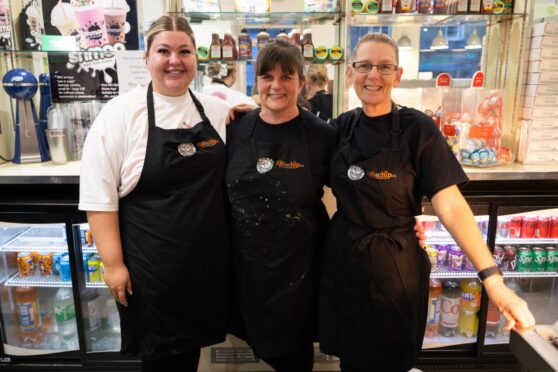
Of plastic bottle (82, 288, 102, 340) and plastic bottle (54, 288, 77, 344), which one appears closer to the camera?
plastic bottle (82, 288, 102, 340)

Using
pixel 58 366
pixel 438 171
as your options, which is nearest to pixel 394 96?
pixel 438 171

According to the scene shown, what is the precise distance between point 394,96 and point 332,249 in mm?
1640

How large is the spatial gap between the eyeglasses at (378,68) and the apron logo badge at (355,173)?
1.17 ft

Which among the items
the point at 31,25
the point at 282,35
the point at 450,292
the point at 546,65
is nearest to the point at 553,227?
the point at 450,292

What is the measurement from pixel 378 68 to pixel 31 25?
2.41 m

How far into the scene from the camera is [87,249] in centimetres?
267

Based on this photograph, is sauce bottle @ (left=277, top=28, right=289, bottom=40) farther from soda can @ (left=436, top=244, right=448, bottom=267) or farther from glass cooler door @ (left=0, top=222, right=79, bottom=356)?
glass cooler door @ (left=0, top=222, right=79, bottom=356)

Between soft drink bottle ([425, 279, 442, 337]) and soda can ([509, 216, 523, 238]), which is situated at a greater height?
soda can ([509, 216, 523, 238])

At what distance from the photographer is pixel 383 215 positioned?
1.65 metres

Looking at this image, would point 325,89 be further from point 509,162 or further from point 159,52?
point 159,52

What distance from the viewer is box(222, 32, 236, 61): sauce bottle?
2.84 m

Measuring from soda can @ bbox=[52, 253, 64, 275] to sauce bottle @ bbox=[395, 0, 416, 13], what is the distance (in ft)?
8.54

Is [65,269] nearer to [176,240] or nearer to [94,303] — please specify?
[94,303]

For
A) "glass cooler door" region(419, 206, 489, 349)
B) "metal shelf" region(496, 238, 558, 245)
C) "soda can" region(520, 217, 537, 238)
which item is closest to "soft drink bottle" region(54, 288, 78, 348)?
"glass cooler door" region(419, 206, 489, 349)
